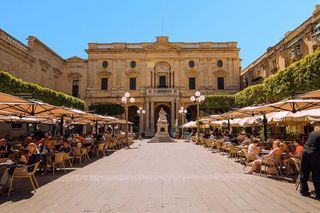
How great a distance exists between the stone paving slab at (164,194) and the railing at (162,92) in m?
32.1

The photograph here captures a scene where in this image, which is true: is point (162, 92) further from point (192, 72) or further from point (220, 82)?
point (220, 82)

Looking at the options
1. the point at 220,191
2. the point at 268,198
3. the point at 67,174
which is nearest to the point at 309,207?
the point at 268,198

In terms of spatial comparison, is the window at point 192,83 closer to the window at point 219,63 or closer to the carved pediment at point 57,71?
the window at point 219,63

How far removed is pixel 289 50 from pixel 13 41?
88.1ft

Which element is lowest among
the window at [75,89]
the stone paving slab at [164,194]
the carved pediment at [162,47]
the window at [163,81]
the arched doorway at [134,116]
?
the stone paving slab at [164,194]

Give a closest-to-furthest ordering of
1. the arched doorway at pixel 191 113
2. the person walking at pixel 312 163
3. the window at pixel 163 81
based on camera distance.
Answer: the person walking at pixel 312 163 < the arched doorway at pixel 191 113 < the window at pixel 163 81

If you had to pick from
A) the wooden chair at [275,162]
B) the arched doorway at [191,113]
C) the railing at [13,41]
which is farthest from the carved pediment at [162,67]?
the wooden chair at [275,162]

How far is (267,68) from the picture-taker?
35.5 metres

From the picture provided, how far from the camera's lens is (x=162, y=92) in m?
41.3

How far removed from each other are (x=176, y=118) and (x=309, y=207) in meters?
35.6

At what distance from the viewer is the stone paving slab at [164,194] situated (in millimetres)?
5141

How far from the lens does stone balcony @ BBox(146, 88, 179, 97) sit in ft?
134

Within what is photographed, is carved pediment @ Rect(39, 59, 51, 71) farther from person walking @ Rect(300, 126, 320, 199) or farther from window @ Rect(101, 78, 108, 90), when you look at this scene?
person walking @ Rect(300, 126, 320, 199)

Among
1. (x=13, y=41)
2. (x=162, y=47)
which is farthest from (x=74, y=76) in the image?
(x=13, y=41)
